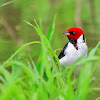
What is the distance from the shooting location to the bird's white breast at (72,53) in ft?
8.41

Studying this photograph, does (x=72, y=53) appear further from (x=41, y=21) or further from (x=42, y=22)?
(x=42, y=22)

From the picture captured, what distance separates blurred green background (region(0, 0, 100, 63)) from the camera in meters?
5.05

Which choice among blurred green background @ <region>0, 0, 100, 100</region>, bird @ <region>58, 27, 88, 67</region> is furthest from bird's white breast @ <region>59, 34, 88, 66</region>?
blurred green background @ <region>0, 0, 100, 100</region>

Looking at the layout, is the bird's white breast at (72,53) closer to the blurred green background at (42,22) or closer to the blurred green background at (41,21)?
the blurred green background at (42,22)

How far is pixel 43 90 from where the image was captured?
1855 millimetres

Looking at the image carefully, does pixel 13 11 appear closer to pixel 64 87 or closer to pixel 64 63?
pixel 64 63

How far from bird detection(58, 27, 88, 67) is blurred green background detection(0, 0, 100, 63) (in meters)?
1.10

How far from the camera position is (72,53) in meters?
2.59

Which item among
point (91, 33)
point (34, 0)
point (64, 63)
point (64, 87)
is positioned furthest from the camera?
point (34, 0)

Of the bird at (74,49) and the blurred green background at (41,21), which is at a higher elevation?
the bird at (74,49)

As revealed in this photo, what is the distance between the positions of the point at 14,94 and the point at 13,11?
21.0ft

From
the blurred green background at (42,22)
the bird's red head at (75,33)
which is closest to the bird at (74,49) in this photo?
the bird's red head at (75,33)

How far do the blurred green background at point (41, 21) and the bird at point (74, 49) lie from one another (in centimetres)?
110

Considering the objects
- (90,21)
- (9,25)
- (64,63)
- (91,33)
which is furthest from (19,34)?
(64,63)
